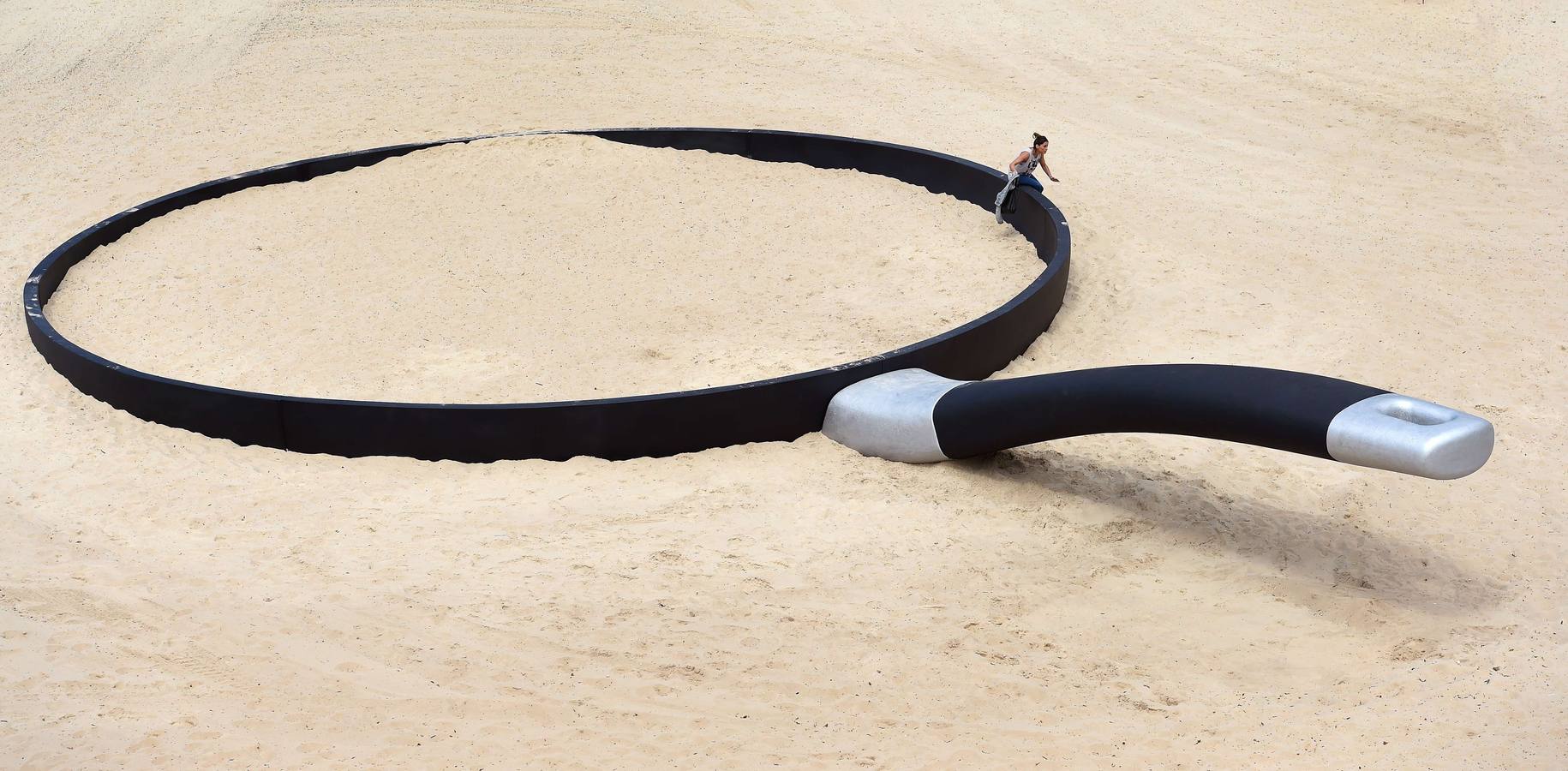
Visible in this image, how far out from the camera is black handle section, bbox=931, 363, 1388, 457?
6.95 metres

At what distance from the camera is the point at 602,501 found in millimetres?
8211

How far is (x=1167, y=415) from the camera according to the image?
7.44 metres

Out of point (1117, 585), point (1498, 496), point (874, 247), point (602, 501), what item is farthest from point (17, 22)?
point (1498, 496)

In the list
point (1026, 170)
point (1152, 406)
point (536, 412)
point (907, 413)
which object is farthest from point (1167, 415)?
point (1026, 170)

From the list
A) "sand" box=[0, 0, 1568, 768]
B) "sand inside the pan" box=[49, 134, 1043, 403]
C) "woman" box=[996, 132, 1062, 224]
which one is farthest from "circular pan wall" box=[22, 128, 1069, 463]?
"woman" box=[996, 132, 1062, 224]

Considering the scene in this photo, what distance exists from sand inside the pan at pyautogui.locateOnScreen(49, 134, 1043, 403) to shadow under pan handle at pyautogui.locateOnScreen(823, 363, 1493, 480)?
4.66 feet

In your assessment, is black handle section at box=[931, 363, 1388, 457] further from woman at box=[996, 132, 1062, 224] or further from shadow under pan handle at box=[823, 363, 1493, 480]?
woman at box=[996, 132, 1062, 224]

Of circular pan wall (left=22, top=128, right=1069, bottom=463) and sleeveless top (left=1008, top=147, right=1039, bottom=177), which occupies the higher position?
sleeveless top (left=1008, top=147, right=1039, bottom=177)

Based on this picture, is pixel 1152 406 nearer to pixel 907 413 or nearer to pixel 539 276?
pixel 907 413

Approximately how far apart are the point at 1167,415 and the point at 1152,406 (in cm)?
10

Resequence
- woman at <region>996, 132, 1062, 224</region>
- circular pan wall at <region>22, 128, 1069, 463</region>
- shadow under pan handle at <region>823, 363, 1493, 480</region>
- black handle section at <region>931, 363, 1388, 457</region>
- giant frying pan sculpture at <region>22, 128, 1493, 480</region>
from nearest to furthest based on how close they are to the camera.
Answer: shadow under pan handle at <region>823, 363, 1493, 480</region> → giant frying pan sculpture at <region>22, 128, 1493, 480</region> → black handle section at <region>931, 363, 1388, 457</region> → circular pan wall at <region>22, 128, 1069, 463</region> → woman at <region>996, 132, 1062, 224</region>

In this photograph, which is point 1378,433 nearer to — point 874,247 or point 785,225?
point 874,247

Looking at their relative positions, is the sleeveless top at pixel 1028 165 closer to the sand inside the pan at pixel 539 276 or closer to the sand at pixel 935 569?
the sand inside the pan at pixel 539 276

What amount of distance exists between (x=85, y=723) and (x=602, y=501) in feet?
9.96
